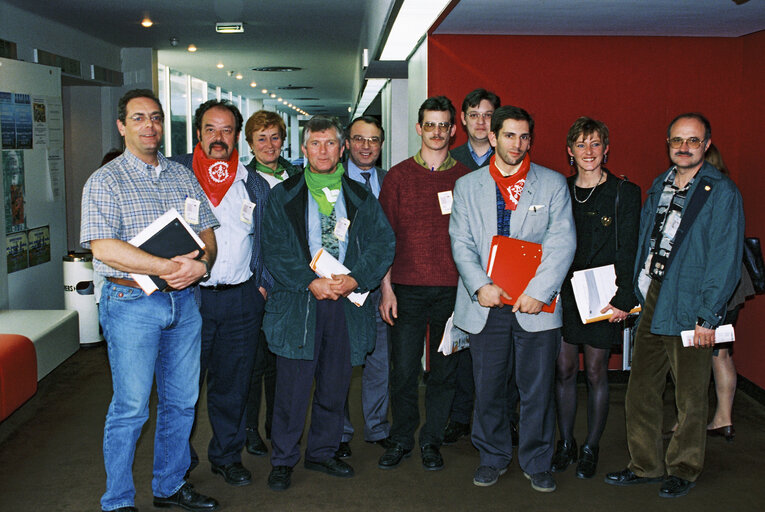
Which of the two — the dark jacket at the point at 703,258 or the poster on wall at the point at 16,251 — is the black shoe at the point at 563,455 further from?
the poster on wall at the point at 16,251

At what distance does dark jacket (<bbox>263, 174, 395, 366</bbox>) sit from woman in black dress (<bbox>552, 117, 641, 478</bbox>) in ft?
3.09

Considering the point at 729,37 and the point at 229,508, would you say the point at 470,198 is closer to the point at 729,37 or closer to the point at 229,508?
the point at 229,508

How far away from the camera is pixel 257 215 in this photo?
3.60 m

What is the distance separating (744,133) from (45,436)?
490 centimetres

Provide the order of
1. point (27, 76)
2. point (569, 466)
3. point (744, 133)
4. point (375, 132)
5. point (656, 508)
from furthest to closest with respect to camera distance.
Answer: point (27, 76) < point (744, 133) < point (375, 132) < point (569, 466) < point (656, 508)

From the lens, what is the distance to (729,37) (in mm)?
5055

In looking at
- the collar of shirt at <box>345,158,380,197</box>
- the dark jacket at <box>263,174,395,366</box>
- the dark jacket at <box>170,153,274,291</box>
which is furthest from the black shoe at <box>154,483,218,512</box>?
the collar of shirt at <box>345,158,380,197</box>

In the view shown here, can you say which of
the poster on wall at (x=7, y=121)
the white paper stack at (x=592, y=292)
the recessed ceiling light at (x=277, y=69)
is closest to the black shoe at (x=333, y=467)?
the white paper stack at (x=592, y=292)

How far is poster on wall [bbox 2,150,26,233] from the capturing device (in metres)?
5.82

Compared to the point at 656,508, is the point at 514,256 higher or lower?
higher

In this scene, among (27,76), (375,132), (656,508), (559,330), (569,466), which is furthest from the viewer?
(27,76)

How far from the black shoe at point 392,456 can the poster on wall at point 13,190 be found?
3910 millimetres

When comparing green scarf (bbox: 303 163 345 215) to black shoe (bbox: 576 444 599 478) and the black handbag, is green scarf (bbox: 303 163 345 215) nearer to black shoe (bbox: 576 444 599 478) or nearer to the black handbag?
black shoe (bbox: 576 444 599 478)

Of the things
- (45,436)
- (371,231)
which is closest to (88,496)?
(45,436)
